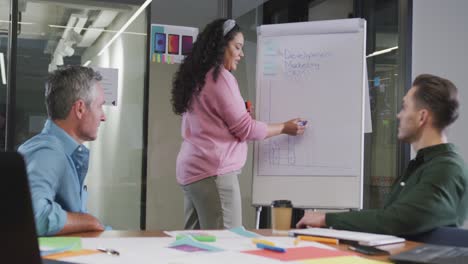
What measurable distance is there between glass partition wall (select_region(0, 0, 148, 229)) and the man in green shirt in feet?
7.83

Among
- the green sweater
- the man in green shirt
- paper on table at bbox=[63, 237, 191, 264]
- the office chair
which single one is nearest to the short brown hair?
the man in green shirt

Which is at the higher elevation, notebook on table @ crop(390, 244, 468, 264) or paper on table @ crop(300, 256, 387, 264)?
notebook on table @ crop(390, 244, 468, 264)

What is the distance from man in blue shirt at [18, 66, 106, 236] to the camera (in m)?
1.73

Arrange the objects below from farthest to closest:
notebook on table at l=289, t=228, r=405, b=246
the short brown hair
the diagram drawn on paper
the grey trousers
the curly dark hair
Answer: the diagram drawn on paper → the curly dark hair → the grey trousers → the short brown hair → notebook on table at l=289, t=228, r=405, b=246

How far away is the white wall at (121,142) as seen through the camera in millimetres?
4223

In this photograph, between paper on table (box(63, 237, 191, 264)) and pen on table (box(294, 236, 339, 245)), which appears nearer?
paper on table (box(63, 237, 191, 264))

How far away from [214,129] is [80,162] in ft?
3.39

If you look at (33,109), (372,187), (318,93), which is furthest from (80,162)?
(372,187)

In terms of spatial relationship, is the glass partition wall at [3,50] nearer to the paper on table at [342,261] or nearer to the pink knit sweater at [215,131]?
the pink knit sweater at [215,131]

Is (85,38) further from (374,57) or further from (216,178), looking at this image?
(374,57)

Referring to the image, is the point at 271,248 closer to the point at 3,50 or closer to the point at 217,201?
the point at 217,201

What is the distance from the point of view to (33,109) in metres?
4.02

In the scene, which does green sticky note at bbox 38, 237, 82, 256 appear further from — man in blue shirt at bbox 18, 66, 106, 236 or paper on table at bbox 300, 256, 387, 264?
paper on table at bbox 300, 256, 387, 264

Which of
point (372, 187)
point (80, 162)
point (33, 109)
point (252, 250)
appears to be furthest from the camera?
point (372, 187)
